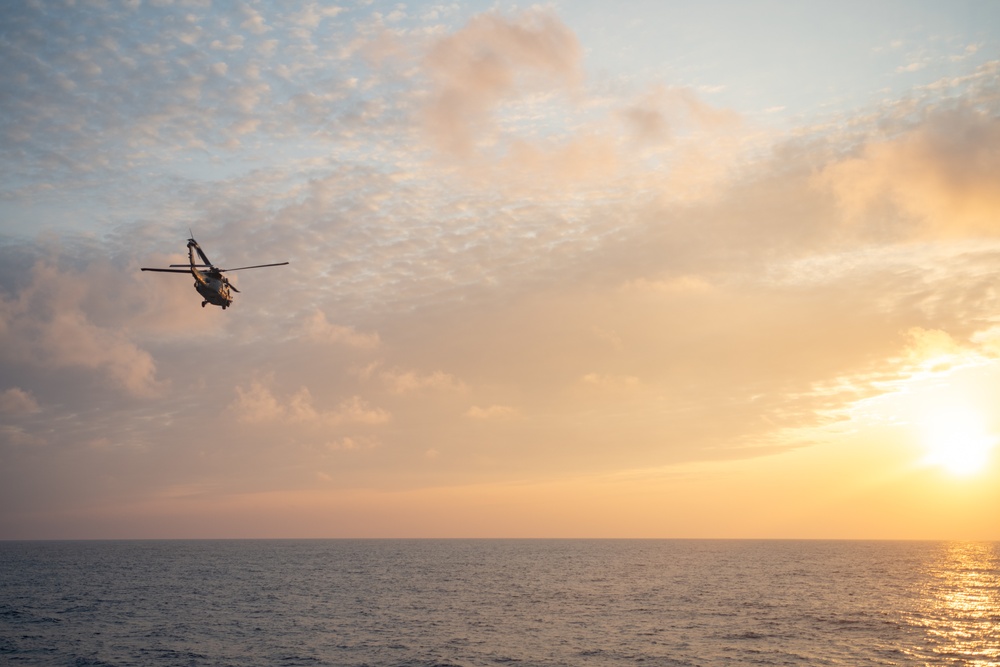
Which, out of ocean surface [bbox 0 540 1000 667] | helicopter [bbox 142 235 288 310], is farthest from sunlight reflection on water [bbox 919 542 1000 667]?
helicopter [bbox 142 235 288 310]

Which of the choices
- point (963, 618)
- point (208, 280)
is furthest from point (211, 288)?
point (963, 618)

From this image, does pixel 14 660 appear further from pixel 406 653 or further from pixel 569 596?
pixel 569 596

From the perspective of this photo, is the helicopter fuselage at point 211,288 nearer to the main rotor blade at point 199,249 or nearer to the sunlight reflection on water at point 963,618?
the main rotor blade at point 199,249

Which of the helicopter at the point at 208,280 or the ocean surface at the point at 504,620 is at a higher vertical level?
the helicopter at the point at 208,280

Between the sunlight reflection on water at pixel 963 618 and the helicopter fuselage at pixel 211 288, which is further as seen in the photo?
the sunlight reflection on water at pixel 963 618

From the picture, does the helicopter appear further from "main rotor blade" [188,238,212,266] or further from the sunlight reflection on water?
the sunlight reflection on water

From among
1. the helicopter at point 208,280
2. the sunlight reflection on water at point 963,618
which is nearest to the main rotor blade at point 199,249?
the helicopter at point 208,280
